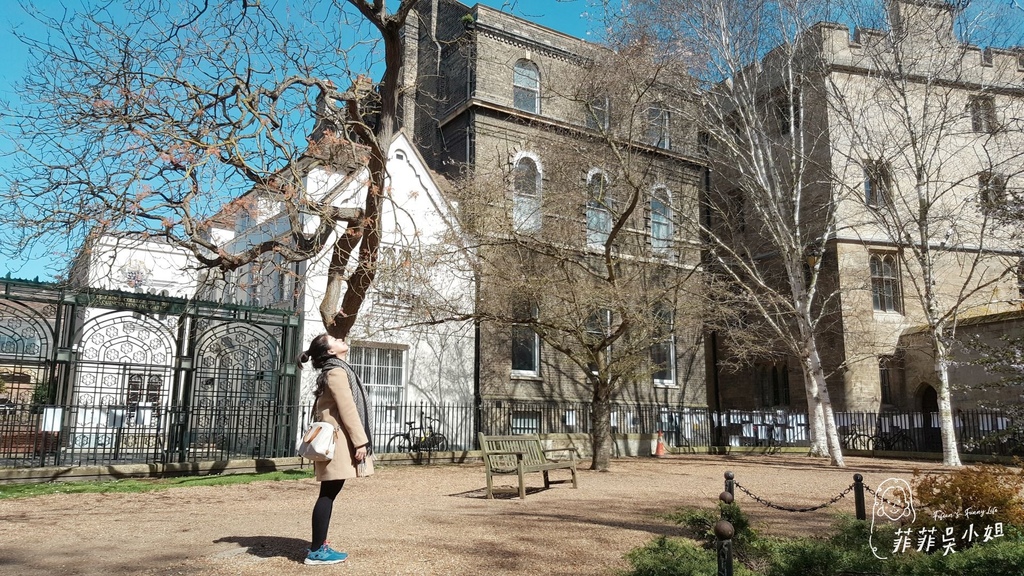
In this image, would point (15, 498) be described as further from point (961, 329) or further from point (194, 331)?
point (961, 329)

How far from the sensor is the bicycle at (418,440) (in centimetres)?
1769

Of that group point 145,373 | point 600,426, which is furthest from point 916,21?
point 145,373

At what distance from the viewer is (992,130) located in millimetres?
17219

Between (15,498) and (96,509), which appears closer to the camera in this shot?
(96,509)

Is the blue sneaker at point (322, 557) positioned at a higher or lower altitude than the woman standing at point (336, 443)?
lower

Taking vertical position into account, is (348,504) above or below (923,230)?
below

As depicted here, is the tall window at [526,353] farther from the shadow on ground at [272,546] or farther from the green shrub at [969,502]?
the green shrub at [969,502]

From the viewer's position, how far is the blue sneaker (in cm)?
566

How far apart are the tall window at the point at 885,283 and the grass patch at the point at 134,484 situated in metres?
23.1

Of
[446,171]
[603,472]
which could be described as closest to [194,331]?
[603,472]

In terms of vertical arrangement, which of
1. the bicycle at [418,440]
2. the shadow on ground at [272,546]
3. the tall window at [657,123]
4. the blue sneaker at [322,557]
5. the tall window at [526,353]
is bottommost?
the shadow on ground at [272,546]

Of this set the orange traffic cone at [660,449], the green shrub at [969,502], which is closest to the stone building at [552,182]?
the orange traffic cone at [660,449]

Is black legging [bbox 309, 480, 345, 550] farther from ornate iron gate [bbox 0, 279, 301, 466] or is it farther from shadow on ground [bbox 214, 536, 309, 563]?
ornate iron gate [bbox 0, 279, 301, 466]

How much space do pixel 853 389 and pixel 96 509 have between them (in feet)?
81.2
